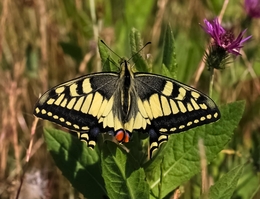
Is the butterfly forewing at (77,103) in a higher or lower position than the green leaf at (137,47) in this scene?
lower

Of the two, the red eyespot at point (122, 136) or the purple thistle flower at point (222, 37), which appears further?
the purple thistle flower at point (222, 37)

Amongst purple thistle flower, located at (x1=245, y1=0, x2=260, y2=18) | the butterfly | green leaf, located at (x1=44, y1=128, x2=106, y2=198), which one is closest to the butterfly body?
the butterfly

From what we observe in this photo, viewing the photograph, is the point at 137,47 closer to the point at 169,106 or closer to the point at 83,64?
the point at 169,106

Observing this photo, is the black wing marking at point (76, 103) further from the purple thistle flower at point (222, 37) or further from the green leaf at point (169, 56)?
the purple thistle flower at point (222, 37)

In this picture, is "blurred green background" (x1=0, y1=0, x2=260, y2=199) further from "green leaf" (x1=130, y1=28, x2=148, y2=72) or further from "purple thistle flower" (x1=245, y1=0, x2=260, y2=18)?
"green leaf" (x1=130, y1=28, x2=148, y2=72)

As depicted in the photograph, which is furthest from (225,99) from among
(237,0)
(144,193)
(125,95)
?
(144,193)

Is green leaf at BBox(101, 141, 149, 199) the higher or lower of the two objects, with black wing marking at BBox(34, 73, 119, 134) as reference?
lower

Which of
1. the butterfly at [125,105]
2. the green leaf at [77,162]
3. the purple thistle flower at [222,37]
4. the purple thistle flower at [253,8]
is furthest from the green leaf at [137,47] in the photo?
the purple thistle flower at [253,8]
